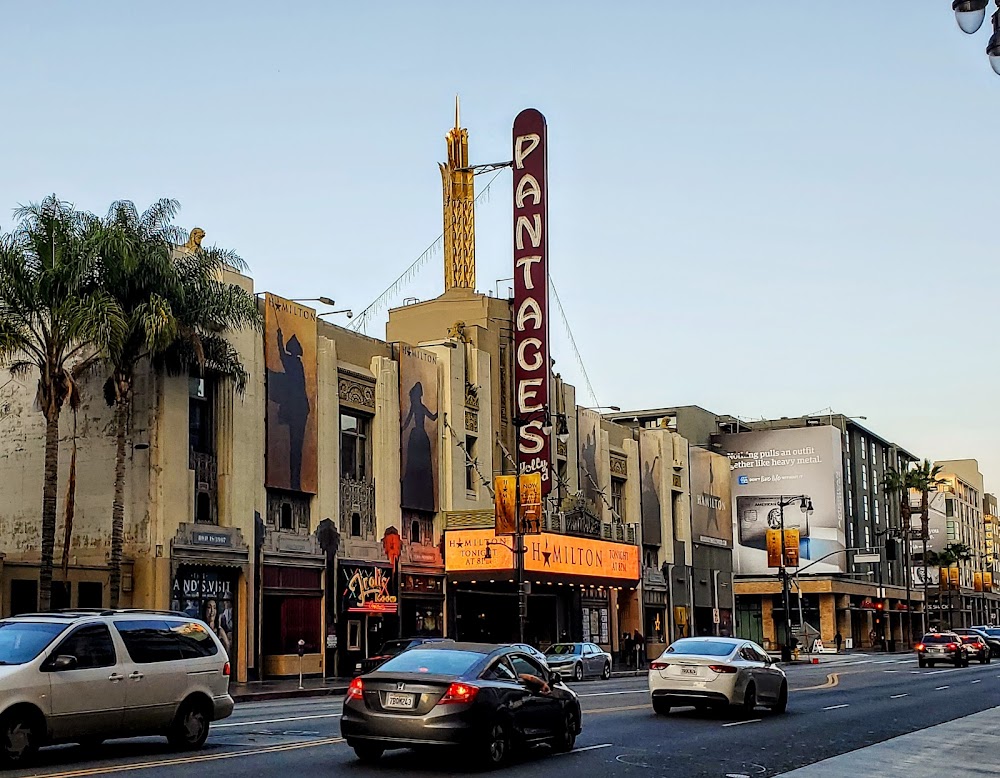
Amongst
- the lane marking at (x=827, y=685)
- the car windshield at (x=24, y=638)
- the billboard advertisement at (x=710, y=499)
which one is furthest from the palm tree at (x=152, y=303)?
the billboard advertisement at (x=710, y=499)

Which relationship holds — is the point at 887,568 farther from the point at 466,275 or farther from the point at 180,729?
the point at 180,729

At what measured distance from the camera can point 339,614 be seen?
46844mm

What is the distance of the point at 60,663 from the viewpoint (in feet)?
49.0

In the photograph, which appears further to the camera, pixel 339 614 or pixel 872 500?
pixel 872 500

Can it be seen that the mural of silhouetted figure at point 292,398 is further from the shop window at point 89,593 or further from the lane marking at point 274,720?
the lane marking at point 274,720

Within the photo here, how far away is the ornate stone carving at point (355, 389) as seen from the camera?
4841cm

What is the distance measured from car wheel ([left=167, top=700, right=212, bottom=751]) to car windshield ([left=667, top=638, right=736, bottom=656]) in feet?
33.9

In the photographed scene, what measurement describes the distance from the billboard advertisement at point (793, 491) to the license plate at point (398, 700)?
345ft

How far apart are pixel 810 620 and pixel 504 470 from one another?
68.2 metres

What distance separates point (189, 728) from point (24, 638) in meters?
2.69

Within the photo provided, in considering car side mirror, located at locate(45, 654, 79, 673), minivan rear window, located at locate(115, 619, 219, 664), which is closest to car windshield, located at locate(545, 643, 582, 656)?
minivan rear window, located at locate(115, 619, 219, 664)

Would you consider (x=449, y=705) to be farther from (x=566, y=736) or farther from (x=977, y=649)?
(x=977, y=649)

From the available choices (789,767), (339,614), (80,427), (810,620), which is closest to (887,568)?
(810,620)

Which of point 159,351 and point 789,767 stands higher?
point 159,351
